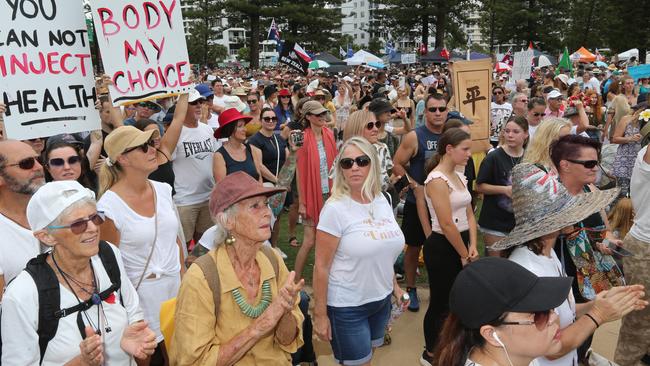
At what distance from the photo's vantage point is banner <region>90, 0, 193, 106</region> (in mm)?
4242

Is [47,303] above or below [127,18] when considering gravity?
below

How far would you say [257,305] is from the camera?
8.61 feet

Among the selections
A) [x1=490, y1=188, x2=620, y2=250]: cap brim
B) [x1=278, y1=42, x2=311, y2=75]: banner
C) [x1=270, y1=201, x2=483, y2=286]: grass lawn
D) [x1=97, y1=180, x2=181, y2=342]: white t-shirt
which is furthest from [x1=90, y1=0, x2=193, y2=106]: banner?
[x1=278, y1=42, x2=311, y2=75]: banner

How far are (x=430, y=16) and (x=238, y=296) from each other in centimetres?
5947

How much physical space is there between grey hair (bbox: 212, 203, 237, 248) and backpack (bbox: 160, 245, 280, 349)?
4.2 inches

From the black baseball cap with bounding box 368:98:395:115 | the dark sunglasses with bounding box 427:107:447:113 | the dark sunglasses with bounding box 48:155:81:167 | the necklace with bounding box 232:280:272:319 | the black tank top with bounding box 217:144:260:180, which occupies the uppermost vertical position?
the black baseball cap with bounding box 368:98:395:115

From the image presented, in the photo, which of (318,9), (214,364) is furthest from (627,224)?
(318,9)

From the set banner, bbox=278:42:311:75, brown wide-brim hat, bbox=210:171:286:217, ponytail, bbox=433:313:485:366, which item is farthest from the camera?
banner, bbox=278:42:311:75

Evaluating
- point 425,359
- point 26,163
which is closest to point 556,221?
point 425,359

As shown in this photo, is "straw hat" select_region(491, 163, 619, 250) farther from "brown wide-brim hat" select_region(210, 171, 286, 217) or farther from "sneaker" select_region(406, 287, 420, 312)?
"sneaker" select_region(406, 287, 420, 312)

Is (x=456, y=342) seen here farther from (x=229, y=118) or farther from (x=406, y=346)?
(x=229, y=118)

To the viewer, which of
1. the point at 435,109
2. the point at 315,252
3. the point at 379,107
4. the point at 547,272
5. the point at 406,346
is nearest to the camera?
the point at 547,272

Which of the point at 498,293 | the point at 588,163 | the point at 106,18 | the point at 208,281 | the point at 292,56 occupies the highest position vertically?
the point at 106,18

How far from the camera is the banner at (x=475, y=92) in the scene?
23.3 feet
